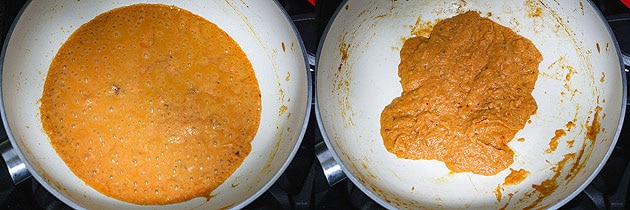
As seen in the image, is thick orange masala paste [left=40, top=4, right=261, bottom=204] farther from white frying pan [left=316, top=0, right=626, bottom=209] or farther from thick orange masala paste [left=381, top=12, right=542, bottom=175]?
thick orange masala paste [left=381, top=12, right=542, bottom=175]

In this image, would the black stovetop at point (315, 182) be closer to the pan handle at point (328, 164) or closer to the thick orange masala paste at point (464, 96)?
the pan handle at point (328, 164)

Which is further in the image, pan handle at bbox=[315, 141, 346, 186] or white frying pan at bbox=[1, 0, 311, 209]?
pan handle at bbox=[315, 141, 346, 186]

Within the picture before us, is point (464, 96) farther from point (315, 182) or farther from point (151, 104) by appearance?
point (151, 104)

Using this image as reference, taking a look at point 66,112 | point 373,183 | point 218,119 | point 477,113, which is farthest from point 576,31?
point 66,112

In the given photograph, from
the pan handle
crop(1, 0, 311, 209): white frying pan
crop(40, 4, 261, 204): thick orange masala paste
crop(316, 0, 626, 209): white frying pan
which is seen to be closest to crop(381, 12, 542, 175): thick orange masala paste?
crop(316, 0, 626, 209): white frying pan

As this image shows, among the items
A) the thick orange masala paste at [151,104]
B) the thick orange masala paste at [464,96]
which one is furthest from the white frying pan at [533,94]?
the thick orange masala paste at [151,104]

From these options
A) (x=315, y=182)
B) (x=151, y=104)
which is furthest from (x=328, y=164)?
(x=151, y=104)
